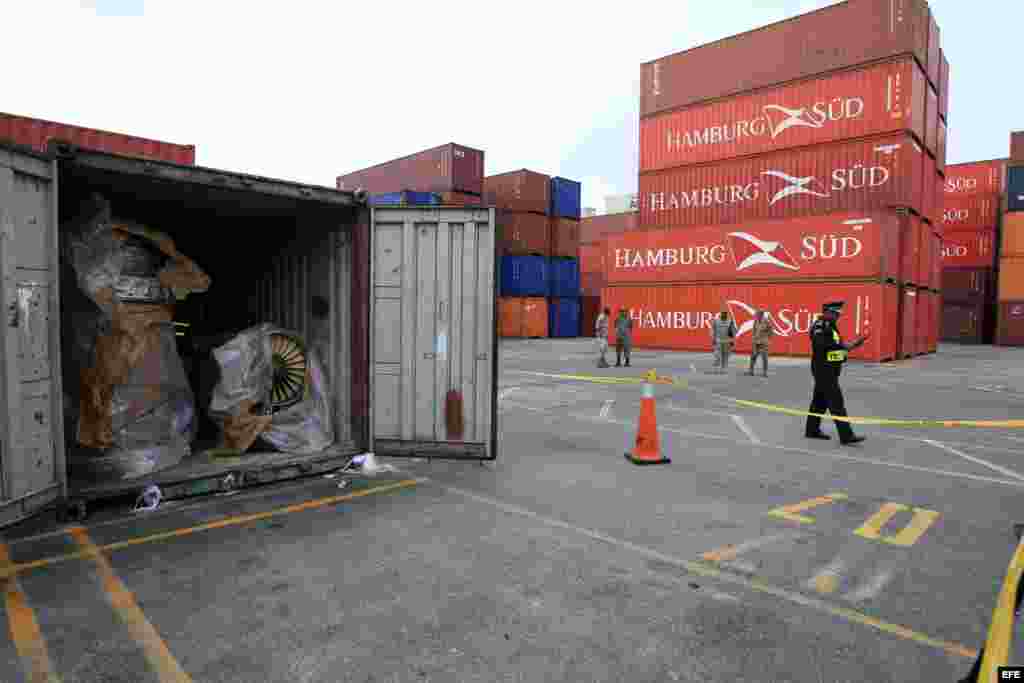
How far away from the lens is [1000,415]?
10539mm

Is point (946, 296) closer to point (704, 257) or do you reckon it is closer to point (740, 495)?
point (704, 257)

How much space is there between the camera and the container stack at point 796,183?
68.1 ft

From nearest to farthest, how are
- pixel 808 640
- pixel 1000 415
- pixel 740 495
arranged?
1. pixel 808 640
2. pixel 740 495
3. pixel 1000 415

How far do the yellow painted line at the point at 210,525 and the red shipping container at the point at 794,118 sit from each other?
22.2 metres

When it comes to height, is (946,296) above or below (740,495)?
above

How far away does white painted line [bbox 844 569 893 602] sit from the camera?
144 inches

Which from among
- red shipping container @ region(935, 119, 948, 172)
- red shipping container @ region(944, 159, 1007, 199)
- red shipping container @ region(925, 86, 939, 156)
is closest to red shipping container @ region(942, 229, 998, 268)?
red shipping container @ region(944, 159, 1007, 199)

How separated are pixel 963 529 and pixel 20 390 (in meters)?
7.20

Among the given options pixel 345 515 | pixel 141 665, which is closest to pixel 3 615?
pixel 141 665

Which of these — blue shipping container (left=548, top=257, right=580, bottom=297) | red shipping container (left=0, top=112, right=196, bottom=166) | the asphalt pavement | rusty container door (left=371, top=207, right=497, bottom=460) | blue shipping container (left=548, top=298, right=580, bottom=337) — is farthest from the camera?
blue shipping container (left=548, top=298, right=580, bottom=337)

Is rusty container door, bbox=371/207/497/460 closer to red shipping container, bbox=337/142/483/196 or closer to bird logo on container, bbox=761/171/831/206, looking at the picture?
bird logo on container, bbox=761/171/831/206

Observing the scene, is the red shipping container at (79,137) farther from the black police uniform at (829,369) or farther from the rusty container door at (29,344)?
the black police uniform at (829,369)

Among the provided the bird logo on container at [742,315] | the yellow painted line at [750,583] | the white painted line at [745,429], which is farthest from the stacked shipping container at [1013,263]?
the yellow painted line at [750,583]

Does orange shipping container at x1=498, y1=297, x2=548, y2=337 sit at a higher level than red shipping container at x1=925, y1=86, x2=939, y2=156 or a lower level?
lower
